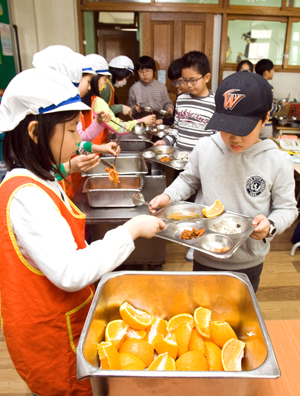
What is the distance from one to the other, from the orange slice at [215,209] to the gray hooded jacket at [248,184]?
0.19 ft

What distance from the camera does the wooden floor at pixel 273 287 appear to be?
167cm

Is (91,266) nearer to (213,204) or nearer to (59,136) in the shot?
(59,136)

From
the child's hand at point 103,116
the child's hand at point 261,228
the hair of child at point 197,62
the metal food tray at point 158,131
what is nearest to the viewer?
the child's hand at point 261,228

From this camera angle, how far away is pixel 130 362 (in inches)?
27.9

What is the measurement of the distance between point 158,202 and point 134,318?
0.58m

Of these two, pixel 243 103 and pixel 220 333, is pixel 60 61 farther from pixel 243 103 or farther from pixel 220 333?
pixel 220 333

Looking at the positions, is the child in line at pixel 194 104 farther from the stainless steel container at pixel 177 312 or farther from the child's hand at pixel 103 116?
the stainless steel container at pixel 177 312

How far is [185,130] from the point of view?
256 centimetres

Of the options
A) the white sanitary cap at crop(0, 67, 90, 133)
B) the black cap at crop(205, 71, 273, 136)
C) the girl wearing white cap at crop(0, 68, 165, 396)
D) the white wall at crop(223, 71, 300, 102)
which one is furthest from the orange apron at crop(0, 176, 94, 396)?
the white wall at crop(223, 71, 300, 102)

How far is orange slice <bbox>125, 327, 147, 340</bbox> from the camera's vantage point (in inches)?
32.2

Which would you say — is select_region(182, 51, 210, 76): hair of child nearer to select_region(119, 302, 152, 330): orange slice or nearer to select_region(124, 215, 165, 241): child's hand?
select_region(124, 215, 165, 241): child's hand

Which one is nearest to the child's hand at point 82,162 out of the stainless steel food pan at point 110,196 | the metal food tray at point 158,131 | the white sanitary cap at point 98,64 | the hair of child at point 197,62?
the stainless steel food pan at point 110,196

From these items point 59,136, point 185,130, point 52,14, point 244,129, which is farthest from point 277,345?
point 52,14

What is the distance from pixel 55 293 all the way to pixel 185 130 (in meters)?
1.93
